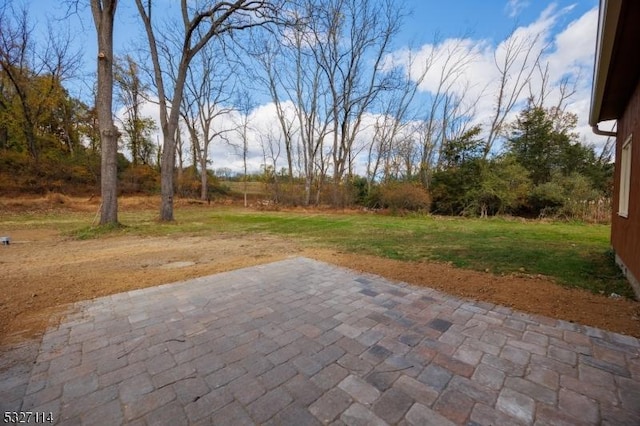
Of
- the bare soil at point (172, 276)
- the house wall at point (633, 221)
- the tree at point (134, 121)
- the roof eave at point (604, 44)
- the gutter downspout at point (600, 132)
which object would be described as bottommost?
the bare soil at point (172, 276)

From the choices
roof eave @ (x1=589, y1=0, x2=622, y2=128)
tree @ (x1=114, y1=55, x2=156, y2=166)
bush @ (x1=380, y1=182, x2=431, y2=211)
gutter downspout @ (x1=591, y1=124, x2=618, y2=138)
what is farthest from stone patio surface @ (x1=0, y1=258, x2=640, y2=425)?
tree @ (x1=114, y1=55, x2=156, y2=166)

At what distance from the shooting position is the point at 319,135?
19.1 meters

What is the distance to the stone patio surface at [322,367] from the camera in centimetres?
140

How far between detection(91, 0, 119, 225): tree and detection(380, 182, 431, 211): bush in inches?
472

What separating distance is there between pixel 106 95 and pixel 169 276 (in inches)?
267

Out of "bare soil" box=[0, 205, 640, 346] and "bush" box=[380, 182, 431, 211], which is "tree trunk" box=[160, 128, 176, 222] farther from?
"bush" box=[380, 182, 431, 211]

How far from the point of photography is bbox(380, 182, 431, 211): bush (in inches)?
554

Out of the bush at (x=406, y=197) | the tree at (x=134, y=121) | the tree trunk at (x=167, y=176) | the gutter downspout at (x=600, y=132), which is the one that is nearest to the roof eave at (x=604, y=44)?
the gutter downspout at (x=600, y=132)

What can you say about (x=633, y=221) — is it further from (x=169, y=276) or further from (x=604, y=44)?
(x=169, y=276)

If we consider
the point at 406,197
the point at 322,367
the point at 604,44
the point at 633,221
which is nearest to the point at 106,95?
the point at 322,367

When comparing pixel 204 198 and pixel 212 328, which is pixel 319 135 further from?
pixel 212 328

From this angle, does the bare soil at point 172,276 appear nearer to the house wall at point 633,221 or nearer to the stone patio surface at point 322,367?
the stone patio surface at point 322,367

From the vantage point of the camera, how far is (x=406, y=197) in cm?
1425

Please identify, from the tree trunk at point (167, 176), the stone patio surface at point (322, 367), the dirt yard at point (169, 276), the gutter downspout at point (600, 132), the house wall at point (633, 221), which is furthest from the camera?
the tree trunk at point (167, 176)
